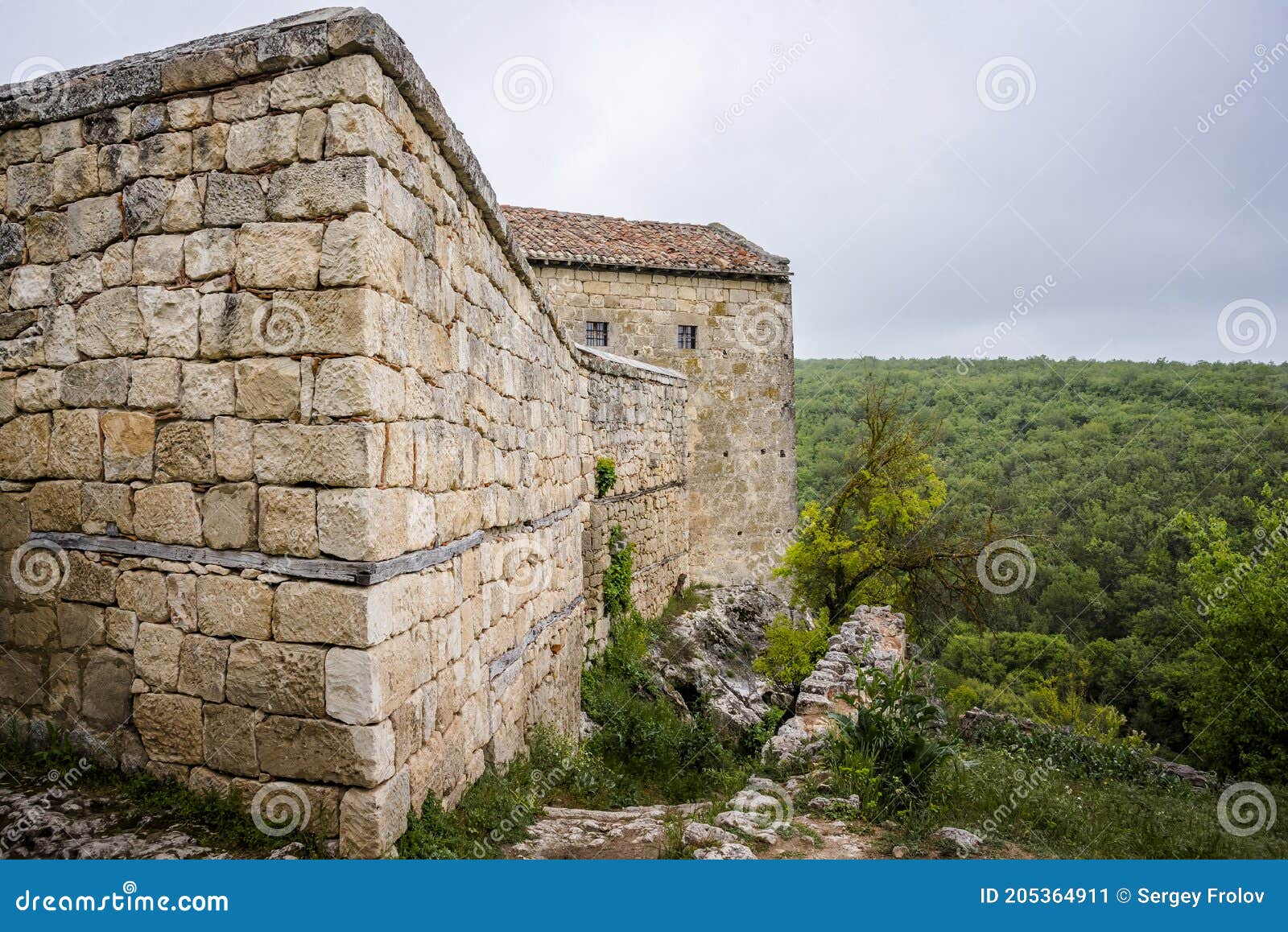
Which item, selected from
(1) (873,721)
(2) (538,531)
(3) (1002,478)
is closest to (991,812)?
(1) (873,721)

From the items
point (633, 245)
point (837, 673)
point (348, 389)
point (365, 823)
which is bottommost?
point (837, 673)

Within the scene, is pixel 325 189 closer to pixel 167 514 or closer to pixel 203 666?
pixel 167 514

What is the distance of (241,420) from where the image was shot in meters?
3.22

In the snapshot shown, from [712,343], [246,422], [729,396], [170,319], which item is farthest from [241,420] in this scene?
[729,396]

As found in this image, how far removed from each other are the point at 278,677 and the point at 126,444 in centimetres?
130

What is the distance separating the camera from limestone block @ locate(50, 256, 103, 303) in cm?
355

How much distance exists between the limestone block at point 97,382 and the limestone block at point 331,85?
1380mm

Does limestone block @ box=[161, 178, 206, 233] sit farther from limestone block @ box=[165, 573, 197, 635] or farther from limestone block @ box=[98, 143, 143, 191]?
limestone block @ box=[165, 573, 197, 635]

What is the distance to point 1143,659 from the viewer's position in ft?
75.2

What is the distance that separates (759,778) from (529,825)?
7.01ft

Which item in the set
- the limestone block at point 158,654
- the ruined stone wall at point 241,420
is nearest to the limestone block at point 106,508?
the ruined stone wall at point 241,420

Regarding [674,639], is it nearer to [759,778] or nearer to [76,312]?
[759,778]

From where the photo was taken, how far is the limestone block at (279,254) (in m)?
3.16

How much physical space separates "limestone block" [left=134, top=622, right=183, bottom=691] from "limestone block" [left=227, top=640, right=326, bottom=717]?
1.06 ft
